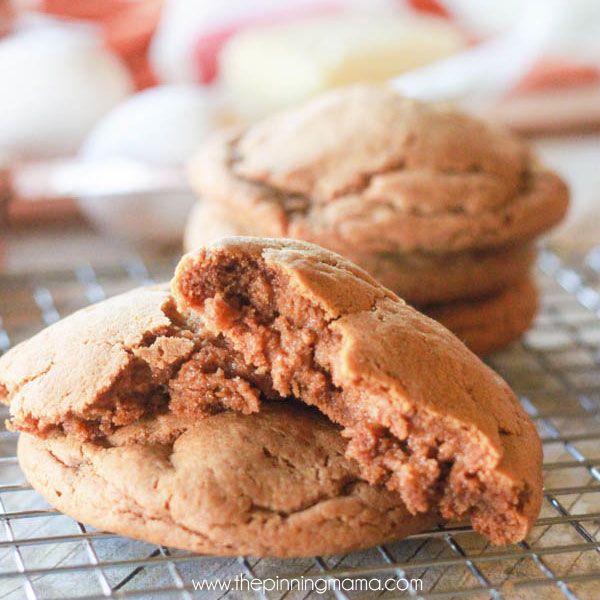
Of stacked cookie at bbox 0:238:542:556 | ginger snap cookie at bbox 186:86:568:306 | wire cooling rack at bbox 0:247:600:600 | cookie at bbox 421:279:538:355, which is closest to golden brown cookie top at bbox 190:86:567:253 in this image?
ginger snap cookie at bbox 186:86:568:306

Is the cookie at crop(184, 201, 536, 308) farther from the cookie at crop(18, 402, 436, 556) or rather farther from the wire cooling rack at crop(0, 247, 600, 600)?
the cookie at crop(18, 402, 436, 556)

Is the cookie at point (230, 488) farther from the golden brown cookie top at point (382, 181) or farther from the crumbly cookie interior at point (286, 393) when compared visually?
the golden brown cookie top at point (382, 181)

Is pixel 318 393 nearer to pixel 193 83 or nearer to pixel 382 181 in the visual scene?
pixel 382 181

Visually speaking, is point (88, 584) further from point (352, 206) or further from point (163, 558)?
point (352, 206)

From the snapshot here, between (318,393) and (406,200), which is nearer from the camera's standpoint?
(318,393)

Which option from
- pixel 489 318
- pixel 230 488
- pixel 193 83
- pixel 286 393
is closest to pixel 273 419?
pixel 286 393

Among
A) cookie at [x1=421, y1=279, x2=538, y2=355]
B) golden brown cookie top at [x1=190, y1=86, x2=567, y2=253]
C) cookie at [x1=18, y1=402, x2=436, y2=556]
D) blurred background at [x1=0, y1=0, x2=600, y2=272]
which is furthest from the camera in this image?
blurred background at [x1=0, y1=0, x2=600, y2=272]

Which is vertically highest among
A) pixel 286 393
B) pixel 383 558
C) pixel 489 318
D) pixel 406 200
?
pixel 286 393
